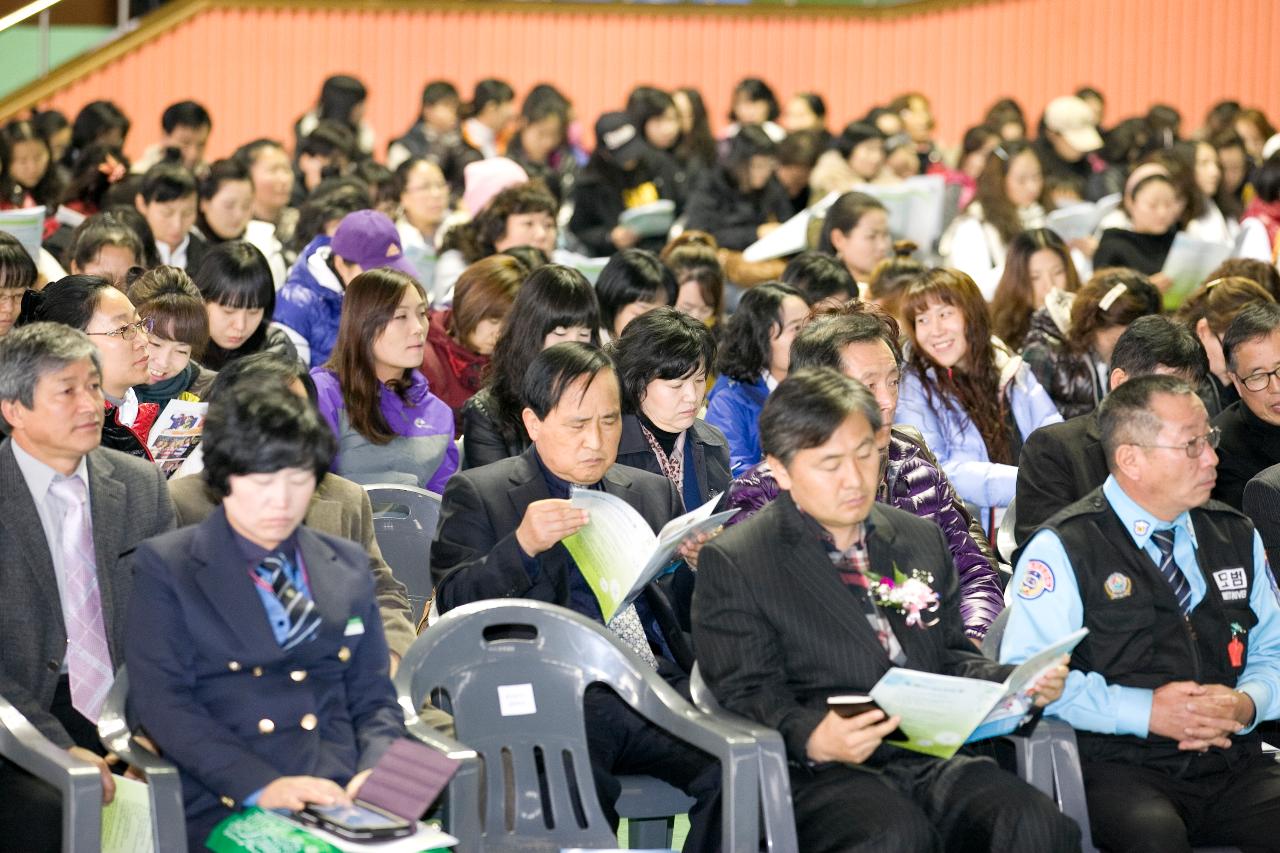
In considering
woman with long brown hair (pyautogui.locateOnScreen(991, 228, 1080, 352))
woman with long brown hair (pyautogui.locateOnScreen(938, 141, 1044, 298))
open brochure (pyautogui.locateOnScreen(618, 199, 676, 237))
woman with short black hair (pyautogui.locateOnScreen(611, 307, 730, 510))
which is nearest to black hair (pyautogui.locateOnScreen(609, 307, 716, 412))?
woman with short black hair (pyautogui.locateOnScreen(611, 307, 730, 510))

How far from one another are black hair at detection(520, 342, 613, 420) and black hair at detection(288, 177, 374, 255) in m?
2.93

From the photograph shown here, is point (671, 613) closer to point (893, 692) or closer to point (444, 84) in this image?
point (893, 692)

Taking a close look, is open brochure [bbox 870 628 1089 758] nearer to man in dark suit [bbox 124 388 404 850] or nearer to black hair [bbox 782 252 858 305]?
man in dark suit [bbox 124 388 404 850]

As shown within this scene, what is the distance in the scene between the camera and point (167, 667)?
2959 mm

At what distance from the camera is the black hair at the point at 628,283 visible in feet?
18.5

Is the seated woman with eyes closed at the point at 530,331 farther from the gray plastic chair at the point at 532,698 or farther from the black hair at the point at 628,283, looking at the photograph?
the gray plastic chair at the point at 532,698

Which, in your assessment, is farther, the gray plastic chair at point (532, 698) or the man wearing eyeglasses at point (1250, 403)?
the man wearing eyeglasses at point (1250, 403)

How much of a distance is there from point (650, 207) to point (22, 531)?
17.1ft

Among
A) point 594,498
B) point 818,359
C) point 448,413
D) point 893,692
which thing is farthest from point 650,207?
point 893,692

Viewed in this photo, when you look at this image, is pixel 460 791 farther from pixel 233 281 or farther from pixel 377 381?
pixel 233 281

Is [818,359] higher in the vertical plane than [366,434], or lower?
higher

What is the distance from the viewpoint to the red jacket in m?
5.55

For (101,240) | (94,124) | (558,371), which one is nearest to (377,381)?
(558,371)

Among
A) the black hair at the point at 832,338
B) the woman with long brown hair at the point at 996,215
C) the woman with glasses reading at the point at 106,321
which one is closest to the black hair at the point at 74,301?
the woman with glasses reading at the point at 106,321
